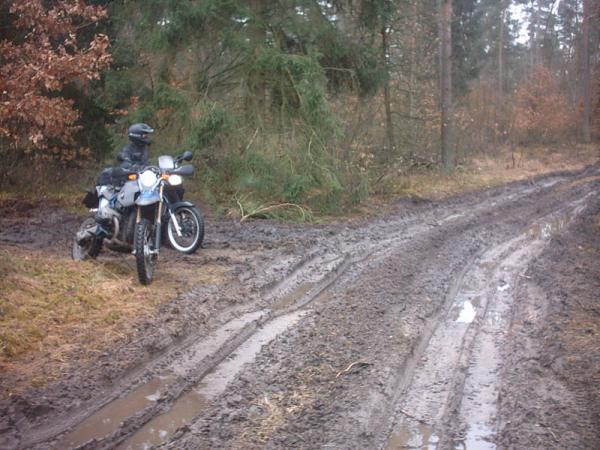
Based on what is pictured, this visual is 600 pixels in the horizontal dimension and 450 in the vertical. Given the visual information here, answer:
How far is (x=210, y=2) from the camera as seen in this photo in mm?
12812

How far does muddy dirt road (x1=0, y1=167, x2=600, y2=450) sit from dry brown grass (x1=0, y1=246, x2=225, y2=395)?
0.25 metres

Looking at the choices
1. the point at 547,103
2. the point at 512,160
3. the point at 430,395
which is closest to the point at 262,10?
the point at 430,395

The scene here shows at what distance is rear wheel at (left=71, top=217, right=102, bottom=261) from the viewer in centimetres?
805

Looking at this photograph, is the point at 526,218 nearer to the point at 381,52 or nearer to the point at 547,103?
the point at 381,52

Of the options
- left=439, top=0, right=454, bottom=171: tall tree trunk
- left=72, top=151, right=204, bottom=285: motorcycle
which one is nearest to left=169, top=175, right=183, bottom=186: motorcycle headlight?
left=72, top=151, right=204, bottom=285: motorcycle

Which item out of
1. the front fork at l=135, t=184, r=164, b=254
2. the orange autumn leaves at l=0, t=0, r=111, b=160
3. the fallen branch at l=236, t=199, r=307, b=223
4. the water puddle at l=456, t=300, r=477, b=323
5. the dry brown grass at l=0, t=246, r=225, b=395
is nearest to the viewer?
the dry brown grass at l=0, t=246, r=225, b=395

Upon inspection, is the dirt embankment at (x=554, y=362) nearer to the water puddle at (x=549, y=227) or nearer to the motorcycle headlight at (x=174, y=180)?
the water puddle at (x=549, y=227)

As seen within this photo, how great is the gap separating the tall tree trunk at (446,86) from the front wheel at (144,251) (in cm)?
1556

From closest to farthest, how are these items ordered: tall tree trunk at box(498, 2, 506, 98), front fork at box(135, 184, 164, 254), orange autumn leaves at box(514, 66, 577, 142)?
front fork at box(135, 184, 164, 254) → orange autumn leaves at box(514, 66, 577, 142) → tall tree trunk at box(498, 2, 506, 98)

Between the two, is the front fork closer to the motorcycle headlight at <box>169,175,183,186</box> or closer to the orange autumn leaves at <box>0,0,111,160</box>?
the motorcycle headlight at <box>169,175,183,186</box>

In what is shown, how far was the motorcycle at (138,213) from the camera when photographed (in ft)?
23.9

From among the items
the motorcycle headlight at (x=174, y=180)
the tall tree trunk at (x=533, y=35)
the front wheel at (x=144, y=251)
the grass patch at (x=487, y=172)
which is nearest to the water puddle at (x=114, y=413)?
the front wheel at (x=144, y=251)

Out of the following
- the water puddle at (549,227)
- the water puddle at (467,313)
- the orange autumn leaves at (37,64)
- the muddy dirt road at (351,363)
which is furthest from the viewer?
the water puddle at (549,227)

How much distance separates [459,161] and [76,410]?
21.6 metres
